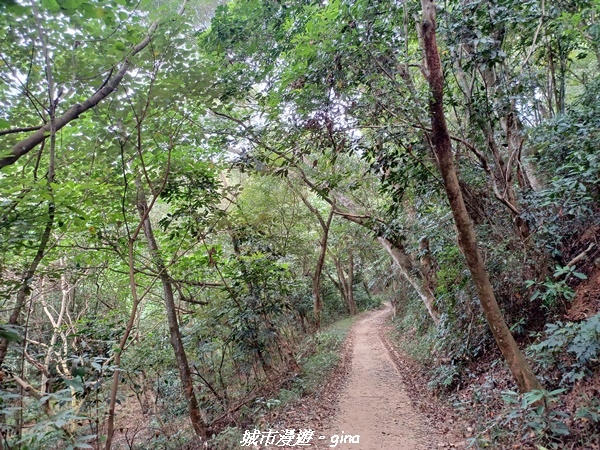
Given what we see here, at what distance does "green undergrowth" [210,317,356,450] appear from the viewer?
208 inches

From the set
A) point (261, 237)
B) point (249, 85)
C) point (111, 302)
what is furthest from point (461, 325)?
point (111, 302)

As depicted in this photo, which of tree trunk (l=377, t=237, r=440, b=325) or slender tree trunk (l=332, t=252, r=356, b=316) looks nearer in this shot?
tree trunk (l=377, t=237, r=440, b=325)

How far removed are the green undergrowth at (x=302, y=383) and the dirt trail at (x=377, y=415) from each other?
2.36 ft

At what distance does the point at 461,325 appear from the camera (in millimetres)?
6781

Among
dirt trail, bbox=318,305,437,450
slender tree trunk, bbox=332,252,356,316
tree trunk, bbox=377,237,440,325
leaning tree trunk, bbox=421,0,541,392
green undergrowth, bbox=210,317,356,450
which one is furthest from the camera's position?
slender tree trunk, bbox=332,252,356,316

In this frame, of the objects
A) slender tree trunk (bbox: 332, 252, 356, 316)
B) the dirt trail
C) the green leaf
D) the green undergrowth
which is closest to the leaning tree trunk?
the dirt trail

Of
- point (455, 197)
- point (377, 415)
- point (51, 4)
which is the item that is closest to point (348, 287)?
point (377, 415)

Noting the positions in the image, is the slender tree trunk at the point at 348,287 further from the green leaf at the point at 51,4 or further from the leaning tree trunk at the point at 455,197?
the green leaf at the point at 51,4

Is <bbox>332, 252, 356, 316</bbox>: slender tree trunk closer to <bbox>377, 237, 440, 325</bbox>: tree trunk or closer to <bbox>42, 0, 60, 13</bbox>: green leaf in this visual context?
<bbox>377, 237, 440, 325</bbox>: tree trunk

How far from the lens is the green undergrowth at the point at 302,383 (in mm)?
5273

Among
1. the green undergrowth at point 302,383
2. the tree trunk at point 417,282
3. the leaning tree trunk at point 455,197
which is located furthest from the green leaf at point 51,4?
the tree trunk at point 417,282

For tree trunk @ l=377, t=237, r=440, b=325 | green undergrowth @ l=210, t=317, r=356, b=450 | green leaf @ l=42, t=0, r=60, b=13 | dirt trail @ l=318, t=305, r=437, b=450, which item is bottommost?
dirt trail @ l=318, t=305, r=437, b=450

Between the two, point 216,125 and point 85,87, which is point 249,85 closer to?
point 216,125

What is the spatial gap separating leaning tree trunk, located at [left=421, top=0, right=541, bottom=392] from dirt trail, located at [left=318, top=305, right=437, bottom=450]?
1.89 m
